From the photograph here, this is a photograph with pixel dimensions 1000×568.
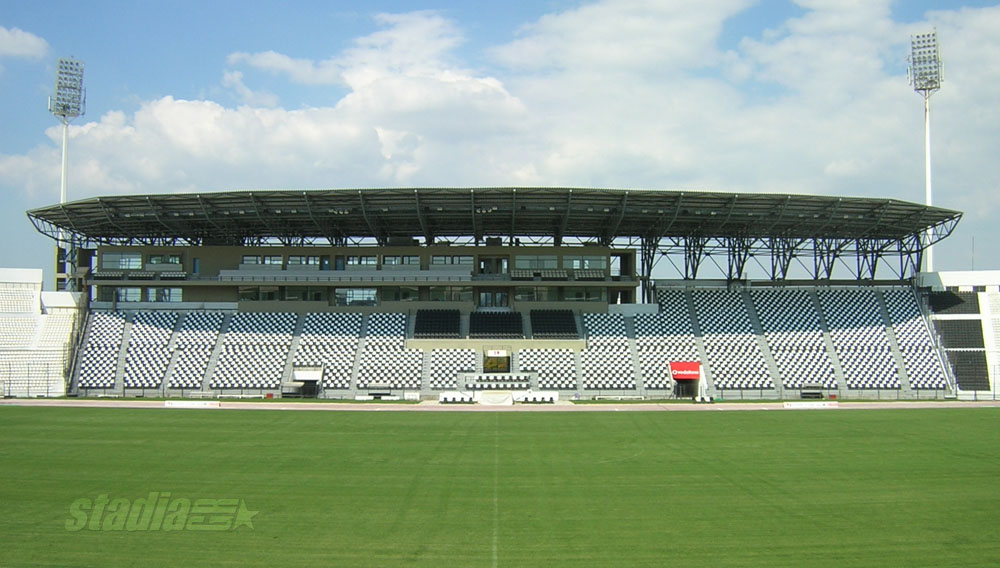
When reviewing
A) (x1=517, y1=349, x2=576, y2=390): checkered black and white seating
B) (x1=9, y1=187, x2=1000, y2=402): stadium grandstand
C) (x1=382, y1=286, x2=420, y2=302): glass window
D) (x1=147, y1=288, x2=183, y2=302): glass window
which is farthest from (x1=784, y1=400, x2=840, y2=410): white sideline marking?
(x1=147, y1=288, x2=183, y2=302): glass window

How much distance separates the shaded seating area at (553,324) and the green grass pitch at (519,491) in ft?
64.3

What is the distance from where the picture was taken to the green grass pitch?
13.2 meters

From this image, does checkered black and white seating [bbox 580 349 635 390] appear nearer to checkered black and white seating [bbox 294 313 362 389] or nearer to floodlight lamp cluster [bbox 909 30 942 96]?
checkered black and white seating [bbox 294 313 362 389]

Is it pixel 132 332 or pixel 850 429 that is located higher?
pixel 132 332

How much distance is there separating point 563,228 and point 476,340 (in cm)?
1109

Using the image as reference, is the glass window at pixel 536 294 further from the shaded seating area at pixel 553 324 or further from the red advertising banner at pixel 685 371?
the red advertising banner at pixel 685 371

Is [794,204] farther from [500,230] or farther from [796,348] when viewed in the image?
[500,230]

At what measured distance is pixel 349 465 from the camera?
70.3 feet

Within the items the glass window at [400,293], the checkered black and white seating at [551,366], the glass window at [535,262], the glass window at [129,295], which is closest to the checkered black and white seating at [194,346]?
the glass window at [129,295]

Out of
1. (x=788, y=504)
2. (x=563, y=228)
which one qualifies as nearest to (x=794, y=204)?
(x=563, y=228)

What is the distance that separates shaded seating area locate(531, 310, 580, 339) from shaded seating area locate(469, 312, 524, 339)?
1162mm

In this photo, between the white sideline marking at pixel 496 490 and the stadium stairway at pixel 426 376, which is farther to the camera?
the stadium stairway at pixel 426 376

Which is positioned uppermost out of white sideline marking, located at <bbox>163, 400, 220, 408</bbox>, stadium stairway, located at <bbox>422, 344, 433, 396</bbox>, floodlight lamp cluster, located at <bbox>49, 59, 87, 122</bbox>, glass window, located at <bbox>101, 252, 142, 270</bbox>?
floodlight lamp cluster, located at <bbox>49, 59, 87, 122</bbox>

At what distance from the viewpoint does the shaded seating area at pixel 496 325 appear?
50.7m
